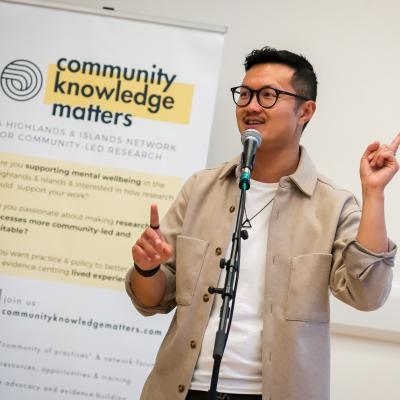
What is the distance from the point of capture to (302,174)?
2016mm

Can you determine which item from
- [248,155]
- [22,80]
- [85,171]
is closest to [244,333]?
[248,155]

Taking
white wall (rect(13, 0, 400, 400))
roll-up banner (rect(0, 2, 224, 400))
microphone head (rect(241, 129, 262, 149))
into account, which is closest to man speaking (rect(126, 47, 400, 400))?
microphone head (rect(241, 129, 262, 149))

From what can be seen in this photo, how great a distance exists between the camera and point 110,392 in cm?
311

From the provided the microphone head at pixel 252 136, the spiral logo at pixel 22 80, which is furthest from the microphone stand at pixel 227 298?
the spiral logo at pixel 22 80

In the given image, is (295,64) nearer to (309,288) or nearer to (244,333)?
(309,288)

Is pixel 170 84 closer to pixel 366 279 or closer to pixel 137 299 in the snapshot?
pixel 137 299

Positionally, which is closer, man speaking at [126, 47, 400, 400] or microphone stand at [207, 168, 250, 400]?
microphone stand at [207, 168, 250, 400]

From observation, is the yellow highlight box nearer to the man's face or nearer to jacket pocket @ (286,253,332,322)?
the man's face

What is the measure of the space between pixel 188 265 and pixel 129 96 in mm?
1488

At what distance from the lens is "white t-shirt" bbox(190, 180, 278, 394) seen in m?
1.81

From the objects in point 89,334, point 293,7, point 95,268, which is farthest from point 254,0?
point 89,334

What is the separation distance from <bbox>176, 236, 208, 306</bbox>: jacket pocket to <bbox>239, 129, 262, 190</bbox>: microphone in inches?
15.1

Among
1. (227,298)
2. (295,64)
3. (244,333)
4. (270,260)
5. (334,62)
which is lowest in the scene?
(244,333)

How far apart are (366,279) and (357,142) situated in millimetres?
1908
